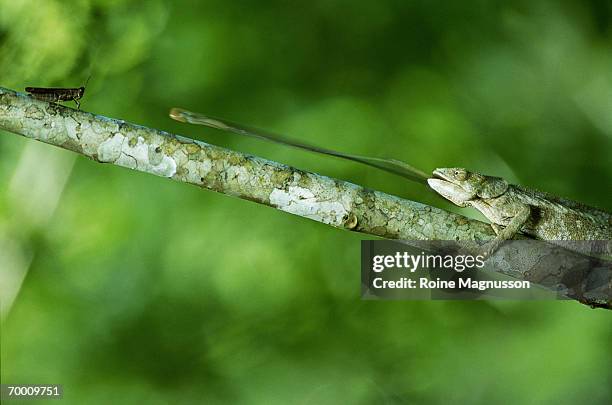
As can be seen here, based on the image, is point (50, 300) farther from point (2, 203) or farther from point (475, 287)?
point (475, 287)

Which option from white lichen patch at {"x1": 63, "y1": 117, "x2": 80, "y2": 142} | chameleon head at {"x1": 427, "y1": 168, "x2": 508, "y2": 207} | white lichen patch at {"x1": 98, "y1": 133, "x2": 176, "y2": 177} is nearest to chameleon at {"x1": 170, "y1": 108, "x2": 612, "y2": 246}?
chameleon head at {"x1": 427, "y1": 168, "x2": 508, "y2": 207}

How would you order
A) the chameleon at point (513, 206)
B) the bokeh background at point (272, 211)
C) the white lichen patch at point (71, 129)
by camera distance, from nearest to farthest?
the white lichen patch at point (71, 129) → the chameleon at point (513, 206) → the bokeh background at point (272, 211)

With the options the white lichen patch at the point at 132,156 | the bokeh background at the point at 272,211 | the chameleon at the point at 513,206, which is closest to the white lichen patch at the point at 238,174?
the white lichen patch at the point at 132,156

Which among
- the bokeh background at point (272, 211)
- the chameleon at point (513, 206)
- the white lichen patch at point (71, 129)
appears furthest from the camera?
the bokeh background at point (272, 211)

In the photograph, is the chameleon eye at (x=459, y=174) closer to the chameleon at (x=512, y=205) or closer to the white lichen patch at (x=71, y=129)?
the chameleon at (x=512, y=205)

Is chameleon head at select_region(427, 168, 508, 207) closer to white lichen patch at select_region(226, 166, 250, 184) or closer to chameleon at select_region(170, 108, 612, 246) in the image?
chameleon at select_region(170, 108, 612, 246)
